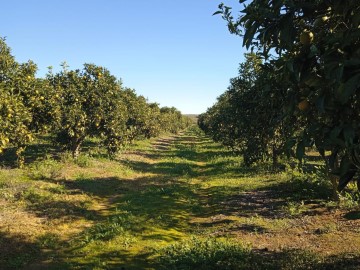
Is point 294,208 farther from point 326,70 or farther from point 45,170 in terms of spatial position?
point 45,170

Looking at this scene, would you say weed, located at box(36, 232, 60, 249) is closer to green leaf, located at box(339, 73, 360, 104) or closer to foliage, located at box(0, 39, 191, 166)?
foliage, located at box(0, 39, 191, 166)

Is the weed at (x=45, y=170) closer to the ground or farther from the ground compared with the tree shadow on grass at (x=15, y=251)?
farther from the ground

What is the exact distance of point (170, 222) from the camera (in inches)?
556

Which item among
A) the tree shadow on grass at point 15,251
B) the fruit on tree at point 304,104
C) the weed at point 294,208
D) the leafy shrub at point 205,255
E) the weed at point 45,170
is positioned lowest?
the tree shadow on grass at point 15,251

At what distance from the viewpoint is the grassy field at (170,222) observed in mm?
9984

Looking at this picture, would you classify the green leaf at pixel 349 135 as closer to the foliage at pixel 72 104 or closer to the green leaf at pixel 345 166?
the green leaf at pixel 345 166

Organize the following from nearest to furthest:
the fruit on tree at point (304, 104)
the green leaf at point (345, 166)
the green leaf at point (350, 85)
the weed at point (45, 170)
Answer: the green leaf at point (350, 85) → the green leaf at point (345, 166) → the fruit on tree at point (304, 104) → the weed at point (45, 170)

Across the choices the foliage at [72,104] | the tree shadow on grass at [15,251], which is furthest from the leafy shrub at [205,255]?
the foliage at [72,104]

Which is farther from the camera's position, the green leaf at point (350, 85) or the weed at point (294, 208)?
the weed at point (294, 208)

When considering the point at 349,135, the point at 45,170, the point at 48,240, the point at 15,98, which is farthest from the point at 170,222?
the point at 349,135

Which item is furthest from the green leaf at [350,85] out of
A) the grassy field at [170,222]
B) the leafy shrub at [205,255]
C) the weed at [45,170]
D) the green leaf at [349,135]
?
the weed at [45,170]

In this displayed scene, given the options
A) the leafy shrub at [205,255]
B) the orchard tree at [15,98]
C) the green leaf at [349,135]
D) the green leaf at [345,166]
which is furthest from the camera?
the orchard tree at [15,98]

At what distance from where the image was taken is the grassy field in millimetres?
9984

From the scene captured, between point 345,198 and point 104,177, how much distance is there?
14.8 meters
